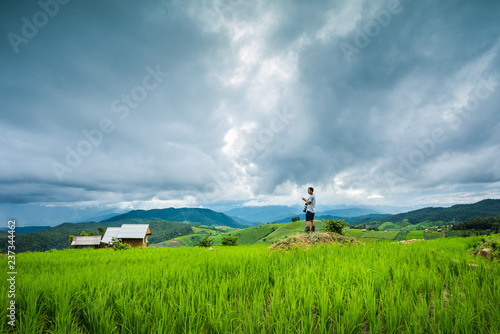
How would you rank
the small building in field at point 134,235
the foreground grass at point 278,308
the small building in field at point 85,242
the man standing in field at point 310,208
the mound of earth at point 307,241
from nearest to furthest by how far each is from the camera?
the foreground grass at point 278,308
the mound of earth at point 307,241
the man standing in field at point 310,208
the small building in field at point 134,235
the small building in field at point 85,242

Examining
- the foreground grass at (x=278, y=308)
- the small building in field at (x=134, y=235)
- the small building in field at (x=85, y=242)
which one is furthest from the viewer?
the small building in field at (x=85, y=242)

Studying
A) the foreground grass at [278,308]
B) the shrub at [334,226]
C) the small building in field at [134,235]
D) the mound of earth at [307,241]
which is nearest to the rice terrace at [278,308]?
the foreground grass at [278,308]

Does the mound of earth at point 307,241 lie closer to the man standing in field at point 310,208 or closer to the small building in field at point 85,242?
the man standing in field at point 310,208

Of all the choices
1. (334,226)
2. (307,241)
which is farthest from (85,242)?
(307,241)

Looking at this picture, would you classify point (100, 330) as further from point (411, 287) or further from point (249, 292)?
point (411, 287)

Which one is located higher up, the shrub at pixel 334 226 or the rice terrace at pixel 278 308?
the rice terrace at pixel 278 308

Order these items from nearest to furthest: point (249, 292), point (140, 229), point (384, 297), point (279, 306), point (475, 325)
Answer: point (475, 325) → point (279, 306) → point (384, 297) → point (249, 292) → point (140, 229)

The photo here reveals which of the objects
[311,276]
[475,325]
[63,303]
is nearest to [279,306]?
[311,276]

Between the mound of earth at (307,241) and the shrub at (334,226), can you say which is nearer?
the mound of earth at (307,241)

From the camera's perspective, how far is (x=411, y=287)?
335 cm

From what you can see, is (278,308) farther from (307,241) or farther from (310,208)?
(310,208)

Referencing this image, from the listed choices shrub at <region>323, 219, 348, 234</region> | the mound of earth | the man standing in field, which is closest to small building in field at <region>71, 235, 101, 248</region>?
shrub at <region>323, 219, 348, 234</region>

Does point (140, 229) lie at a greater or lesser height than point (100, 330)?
lesser

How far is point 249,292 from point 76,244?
97.0m
